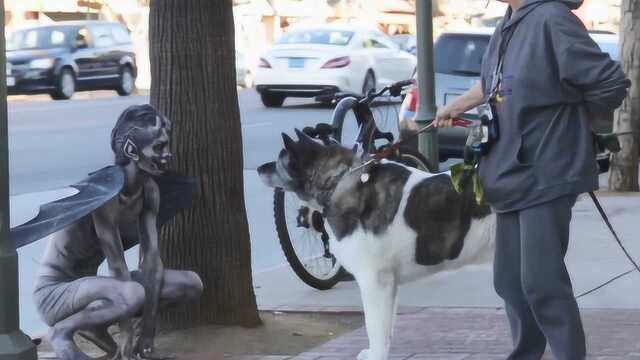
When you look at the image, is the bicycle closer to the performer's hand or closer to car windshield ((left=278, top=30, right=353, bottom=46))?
the performer's hand

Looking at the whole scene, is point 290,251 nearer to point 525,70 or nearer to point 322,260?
point 322,260

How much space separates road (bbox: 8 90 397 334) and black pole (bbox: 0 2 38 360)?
7.50ft

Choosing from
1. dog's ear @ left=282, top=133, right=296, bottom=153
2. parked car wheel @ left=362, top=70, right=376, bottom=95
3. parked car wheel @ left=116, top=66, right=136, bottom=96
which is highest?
dog's ear @ left=282, top=133, right=296, bottom=153

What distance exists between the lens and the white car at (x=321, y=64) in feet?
81.3

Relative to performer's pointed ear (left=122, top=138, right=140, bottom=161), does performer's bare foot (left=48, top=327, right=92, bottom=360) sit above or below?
below

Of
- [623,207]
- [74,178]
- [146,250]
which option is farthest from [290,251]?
[74,178]

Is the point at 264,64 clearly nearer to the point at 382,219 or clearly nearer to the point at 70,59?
the point at 70,59

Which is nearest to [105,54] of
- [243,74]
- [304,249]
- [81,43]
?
[81,43]

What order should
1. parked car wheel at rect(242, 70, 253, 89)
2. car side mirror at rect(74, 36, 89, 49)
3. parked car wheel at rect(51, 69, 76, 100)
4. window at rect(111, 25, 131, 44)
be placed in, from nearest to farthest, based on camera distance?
parked car wheel at rect(51, 69, 76, 100)
car side mirror at rect(74, 36, 89, 49)
window at rect(111, 25, 131, 44)
parked car wheel at rect(242, 70, 253, 89)

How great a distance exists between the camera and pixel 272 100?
25.9 m

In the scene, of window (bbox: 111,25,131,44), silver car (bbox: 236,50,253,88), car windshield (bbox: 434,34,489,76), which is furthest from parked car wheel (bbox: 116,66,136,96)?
car windshield (bbox: 434,34,489,76)

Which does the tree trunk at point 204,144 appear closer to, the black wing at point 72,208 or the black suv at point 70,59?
the black wing at point 72,208

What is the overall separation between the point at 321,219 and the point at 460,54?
7.38m

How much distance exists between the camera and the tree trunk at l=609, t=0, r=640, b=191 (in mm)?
12438
